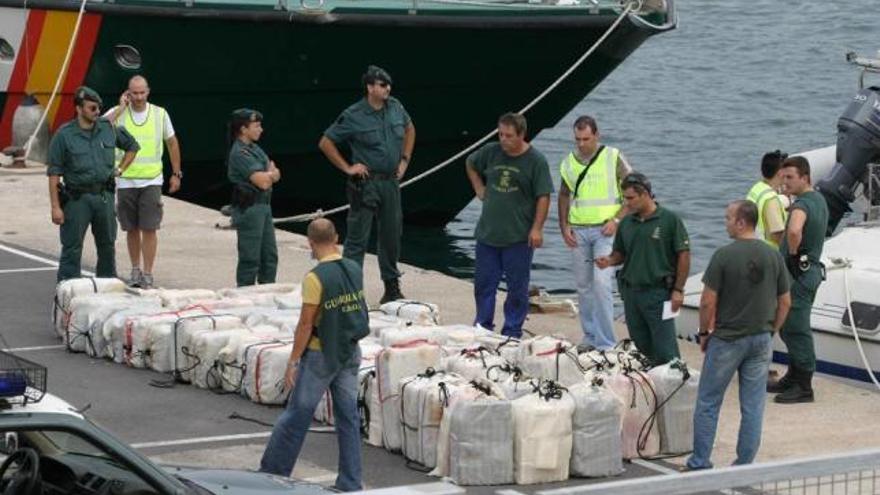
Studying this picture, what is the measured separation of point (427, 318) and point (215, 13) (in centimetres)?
1016

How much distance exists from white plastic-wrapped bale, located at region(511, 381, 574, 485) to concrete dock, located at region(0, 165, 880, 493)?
0.91 ft

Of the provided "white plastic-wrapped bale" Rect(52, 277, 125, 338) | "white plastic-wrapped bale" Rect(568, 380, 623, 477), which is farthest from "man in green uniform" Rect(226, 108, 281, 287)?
"white plastic-wrapped bale" Rect(568, 380, 623, 477)

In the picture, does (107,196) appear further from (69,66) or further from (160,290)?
(69,66)

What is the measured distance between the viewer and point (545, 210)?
14.9 meters

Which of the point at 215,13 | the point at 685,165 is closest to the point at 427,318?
the point at 215,13

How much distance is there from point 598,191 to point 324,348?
14.2ft

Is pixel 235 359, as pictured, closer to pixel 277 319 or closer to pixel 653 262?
pixel 277 319

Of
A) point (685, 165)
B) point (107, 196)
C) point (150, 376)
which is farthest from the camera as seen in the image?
point (685, 165)

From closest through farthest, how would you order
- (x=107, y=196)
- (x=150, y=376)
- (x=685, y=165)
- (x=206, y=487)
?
(x=206, y=487) → (x=150, y=376) → (x=107, y=196) → (x=685, y=165)

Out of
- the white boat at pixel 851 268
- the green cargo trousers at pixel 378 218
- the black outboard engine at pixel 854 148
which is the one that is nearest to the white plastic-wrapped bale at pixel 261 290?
the green cargo trousers at pixel 378 218

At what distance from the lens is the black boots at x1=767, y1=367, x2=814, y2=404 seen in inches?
545

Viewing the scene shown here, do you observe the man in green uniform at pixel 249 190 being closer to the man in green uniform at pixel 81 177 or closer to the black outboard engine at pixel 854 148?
the man in green uniform at pixel 81 177

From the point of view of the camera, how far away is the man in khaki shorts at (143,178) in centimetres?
1675

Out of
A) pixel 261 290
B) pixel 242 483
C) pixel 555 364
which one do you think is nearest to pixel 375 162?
pixel 261 290
